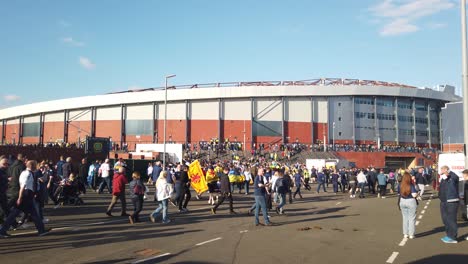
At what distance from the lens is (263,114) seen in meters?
72.6

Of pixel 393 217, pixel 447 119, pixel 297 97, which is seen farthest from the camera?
pixel 297 97

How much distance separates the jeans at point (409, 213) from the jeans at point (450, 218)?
690mm

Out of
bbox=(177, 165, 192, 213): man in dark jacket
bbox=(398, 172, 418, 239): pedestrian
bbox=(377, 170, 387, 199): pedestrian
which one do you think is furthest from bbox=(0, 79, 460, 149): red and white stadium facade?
bbox=(398, 172, 418, 239): pedestrian

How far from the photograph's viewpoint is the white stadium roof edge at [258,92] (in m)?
71.8

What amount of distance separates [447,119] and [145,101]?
184ft

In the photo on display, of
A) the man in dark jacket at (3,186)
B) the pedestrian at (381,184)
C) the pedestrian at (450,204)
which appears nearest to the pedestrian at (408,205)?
the pedestrian at (450,204)

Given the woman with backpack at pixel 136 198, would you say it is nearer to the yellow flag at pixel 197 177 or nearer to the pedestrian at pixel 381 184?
the yellow flag at pixel 197 177

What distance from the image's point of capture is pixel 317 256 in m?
9.05

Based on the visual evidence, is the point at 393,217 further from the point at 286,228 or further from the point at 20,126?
the point at 20,126

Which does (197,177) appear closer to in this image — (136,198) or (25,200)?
(136,198)

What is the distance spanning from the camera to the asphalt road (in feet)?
29.0

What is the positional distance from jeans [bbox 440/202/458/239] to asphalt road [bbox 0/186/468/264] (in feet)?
1.12

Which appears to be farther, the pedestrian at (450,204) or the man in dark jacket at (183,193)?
the man in dark jacket at (183,193)

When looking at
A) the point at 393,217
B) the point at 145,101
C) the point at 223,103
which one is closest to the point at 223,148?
the point at 223,103
